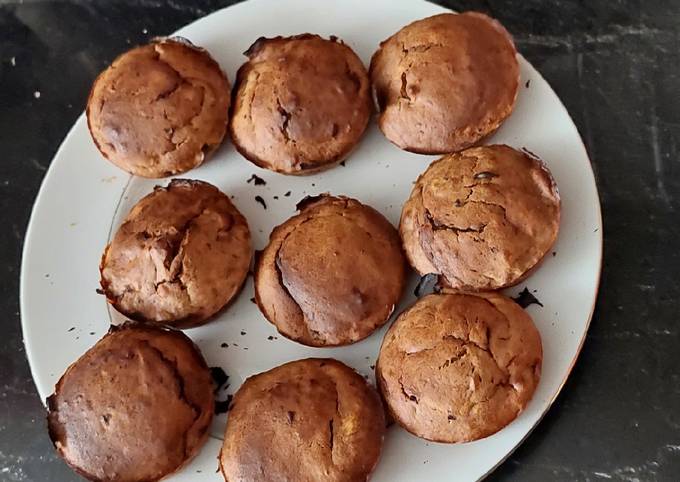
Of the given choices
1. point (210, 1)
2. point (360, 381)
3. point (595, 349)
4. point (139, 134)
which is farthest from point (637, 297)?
point (210, 1)

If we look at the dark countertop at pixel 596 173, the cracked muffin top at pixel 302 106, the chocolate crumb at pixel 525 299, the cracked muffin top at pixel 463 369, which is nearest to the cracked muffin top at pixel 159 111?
the cracked muffin top at pixel 302 106

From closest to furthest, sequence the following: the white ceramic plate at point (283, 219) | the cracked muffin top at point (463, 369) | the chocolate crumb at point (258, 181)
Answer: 1. the cracked muffin top at point (463, 369)
2. the white ceramic plate at point (283, 219)
3. the chocolate crumb at point (258, 181)

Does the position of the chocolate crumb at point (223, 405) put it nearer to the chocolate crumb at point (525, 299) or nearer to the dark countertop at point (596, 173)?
the dark countertop at point (596, 173)

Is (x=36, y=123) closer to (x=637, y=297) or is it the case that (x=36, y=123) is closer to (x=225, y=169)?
(x=225, y=169)

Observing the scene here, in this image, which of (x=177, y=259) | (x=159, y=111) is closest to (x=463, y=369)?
(x=177, y=259)

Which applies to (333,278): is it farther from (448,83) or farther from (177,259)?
(448,83)
